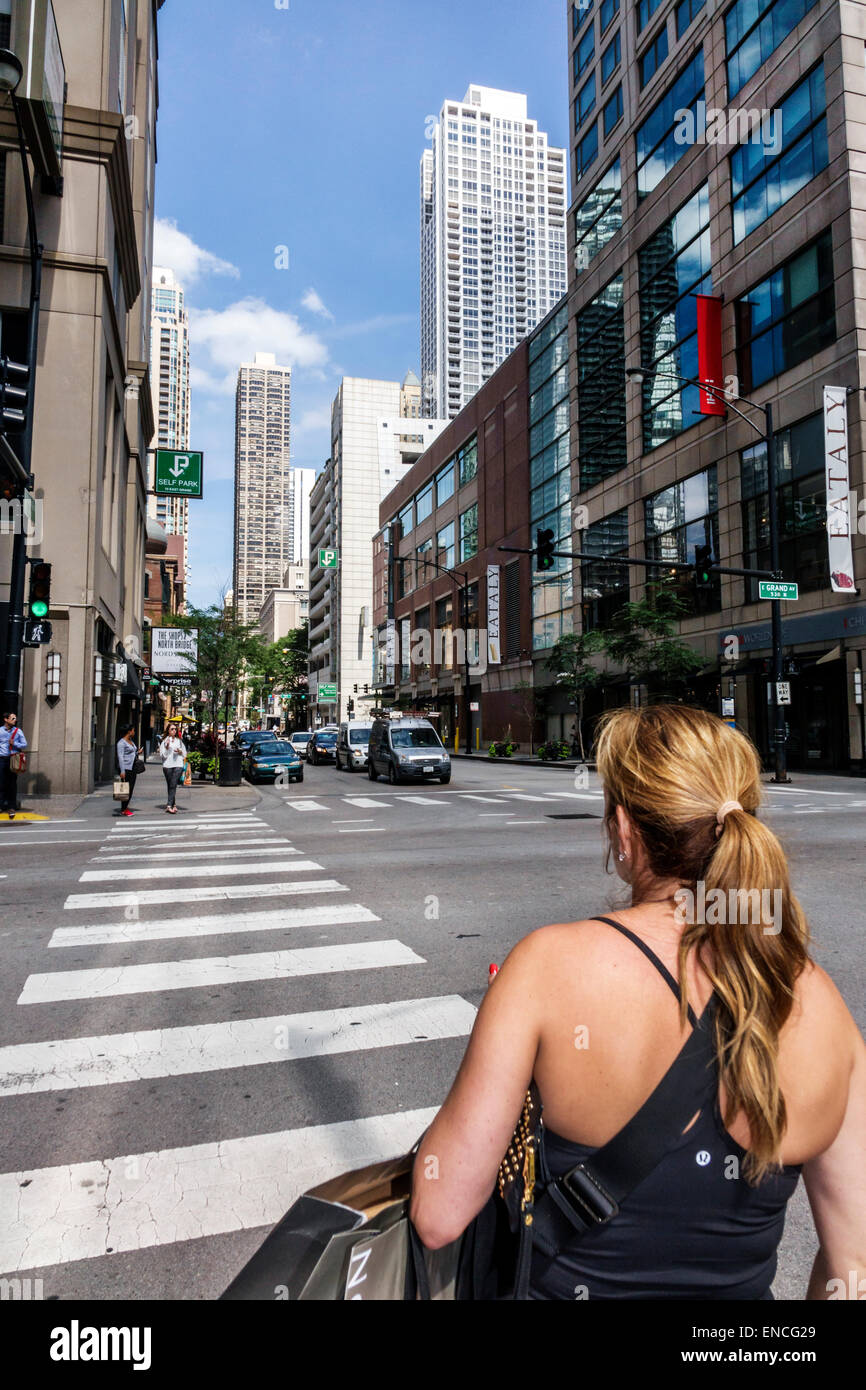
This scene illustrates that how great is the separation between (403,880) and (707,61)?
3691 cm

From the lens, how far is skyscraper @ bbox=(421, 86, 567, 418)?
16425 centimetres

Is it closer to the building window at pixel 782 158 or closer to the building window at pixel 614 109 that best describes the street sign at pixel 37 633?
the building window at pixel 782 158

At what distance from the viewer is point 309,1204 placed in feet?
5.24

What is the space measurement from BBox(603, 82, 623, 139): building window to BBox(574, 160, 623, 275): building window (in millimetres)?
2115

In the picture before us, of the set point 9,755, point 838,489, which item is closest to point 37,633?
point 9,755

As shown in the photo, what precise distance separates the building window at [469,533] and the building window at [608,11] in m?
26.9

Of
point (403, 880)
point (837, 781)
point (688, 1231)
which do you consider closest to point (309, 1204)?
point (688, 1231)

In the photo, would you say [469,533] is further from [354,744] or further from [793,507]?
[793,507]

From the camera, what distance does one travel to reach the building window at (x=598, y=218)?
40.9 meters

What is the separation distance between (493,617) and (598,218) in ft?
73.7

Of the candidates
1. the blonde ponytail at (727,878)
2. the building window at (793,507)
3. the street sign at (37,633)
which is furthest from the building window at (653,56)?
Answer: the blonde ponytail at (727,878)

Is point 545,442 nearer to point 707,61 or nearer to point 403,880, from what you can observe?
point 707,61

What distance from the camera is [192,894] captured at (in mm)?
8781

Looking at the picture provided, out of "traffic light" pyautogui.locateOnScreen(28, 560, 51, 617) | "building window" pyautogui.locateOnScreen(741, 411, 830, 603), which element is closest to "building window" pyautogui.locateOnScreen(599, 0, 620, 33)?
"building window" pyautogui.locateOnScreen(741, 411, 830, 603)
